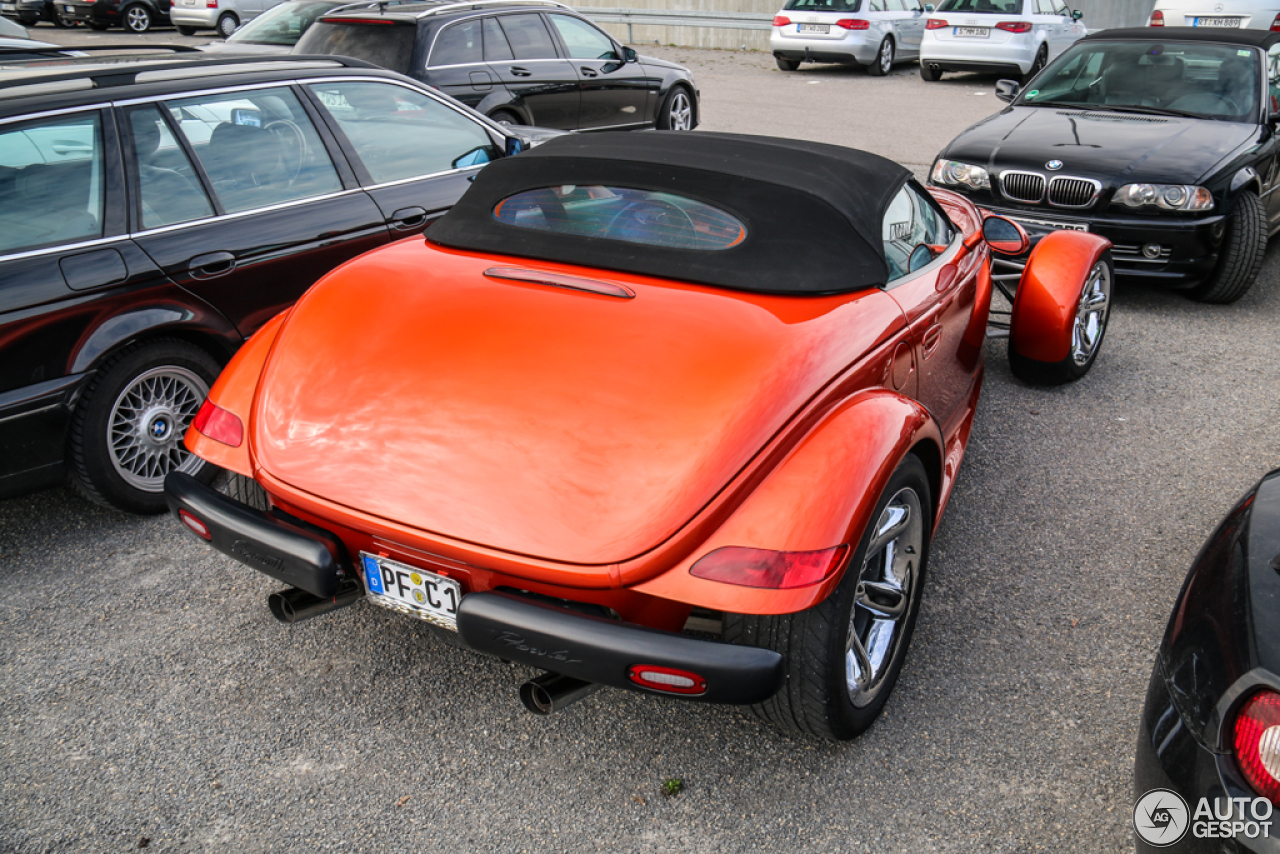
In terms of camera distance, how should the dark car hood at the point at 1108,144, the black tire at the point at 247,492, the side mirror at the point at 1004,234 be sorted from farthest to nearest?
the dark car hood at the point at 1108,144 → the side mirror at the point at 1004,234 → the black tire at the point at 247,492

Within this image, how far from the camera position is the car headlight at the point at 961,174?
638 cm

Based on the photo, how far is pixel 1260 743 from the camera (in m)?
1.68

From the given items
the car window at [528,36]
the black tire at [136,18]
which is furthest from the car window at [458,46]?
the black tire at [136,18]

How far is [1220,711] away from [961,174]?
17.5 ft

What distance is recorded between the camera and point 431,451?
2.38 metres

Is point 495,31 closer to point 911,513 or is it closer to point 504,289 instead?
point 504,289

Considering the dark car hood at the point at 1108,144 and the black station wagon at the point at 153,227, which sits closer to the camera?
the black station wagon at the point at 153,227

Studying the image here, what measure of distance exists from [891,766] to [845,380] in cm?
105

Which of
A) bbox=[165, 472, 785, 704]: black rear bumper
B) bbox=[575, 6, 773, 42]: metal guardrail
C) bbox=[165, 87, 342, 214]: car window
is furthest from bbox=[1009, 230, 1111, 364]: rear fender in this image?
bbox=[575, 6, 773, 42]: metal guardrail

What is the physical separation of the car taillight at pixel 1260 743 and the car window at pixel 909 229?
1606 millimetres

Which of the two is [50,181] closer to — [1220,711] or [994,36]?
[1220,711]

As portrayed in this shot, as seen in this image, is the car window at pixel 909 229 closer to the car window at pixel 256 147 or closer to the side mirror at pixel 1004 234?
the side mirror at pixel 1004 234

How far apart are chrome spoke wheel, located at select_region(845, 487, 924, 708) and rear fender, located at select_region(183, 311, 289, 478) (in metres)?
1.69

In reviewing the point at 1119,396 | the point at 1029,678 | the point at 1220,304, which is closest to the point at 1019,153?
the point at 1220,304
